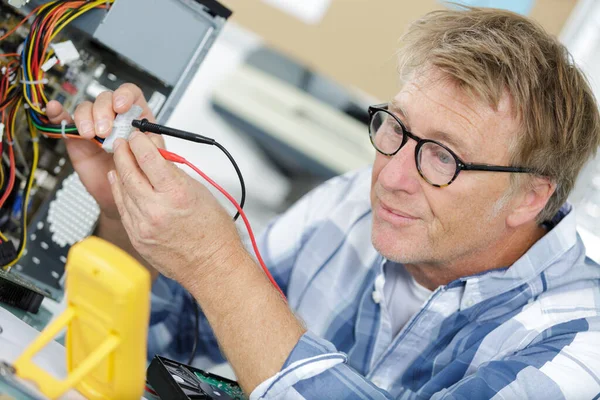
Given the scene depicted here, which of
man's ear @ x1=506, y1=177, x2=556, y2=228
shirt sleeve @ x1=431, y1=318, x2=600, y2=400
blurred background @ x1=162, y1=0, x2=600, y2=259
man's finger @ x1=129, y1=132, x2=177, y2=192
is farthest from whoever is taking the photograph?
blurred background @ x1=162, y1=0, x2=600, y2=259

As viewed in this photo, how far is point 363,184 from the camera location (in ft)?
4.77

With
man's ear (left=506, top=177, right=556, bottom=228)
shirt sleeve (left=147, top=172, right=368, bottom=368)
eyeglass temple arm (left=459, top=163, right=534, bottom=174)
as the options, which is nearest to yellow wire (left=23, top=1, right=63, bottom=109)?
shirt sleeve (left=147, top=172, right=368, bottom=368)

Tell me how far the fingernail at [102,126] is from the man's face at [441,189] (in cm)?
46

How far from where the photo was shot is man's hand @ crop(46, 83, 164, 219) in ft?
3.19

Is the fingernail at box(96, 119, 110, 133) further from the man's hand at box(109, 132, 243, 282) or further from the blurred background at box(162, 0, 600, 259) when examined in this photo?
the blurred background at box(162, 0, 600, 259)

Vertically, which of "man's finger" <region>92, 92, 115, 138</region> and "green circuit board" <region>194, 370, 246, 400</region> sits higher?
"man's finger" <region>92, 92, 115, 138</region>

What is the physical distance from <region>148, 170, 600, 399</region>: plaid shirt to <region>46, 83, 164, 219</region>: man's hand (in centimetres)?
23

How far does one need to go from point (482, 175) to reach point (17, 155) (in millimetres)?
781

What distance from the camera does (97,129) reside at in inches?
37.9

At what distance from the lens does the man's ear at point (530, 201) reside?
1.18m

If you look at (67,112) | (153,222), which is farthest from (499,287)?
(67,112)

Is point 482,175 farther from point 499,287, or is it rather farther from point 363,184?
point 363,184

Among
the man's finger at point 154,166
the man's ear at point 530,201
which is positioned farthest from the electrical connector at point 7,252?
the man's ear at point 530,201

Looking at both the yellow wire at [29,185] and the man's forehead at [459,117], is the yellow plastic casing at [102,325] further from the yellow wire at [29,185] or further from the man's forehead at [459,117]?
Result: the man's forehead at [459,117]
